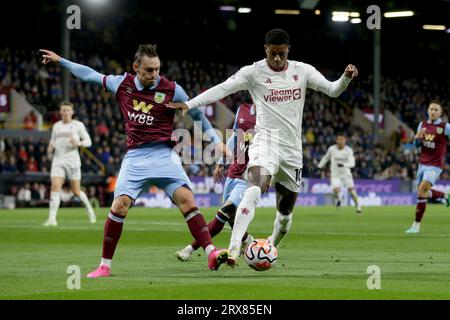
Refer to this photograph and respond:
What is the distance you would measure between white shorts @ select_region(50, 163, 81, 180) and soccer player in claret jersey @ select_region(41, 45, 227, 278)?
10.5 meters

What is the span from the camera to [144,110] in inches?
392

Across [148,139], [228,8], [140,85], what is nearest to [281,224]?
[148,139]

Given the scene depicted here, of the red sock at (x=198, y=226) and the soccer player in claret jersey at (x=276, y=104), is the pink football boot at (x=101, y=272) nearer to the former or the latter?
the red sock at (x=198, y=226)

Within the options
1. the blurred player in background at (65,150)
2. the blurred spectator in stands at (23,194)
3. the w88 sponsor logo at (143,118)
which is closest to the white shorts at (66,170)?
the blurred player in background at (65,150)

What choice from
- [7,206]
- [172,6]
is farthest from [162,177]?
[172,6]

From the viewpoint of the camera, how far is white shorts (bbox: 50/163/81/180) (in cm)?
2044

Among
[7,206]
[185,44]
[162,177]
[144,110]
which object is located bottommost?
[7,206]

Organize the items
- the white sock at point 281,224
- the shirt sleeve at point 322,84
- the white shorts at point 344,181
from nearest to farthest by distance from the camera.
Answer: the shirt sleeve at point 322,84 → the white sock at point 281,224 → the white shorts at point 344,181

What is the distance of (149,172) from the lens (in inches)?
391

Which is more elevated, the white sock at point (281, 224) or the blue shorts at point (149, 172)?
the blue shorts at point (149, 172)

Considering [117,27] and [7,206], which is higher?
[117,27]

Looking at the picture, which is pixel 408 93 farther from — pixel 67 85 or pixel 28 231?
pixel 28 231

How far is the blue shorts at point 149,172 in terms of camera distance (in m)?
9.88
